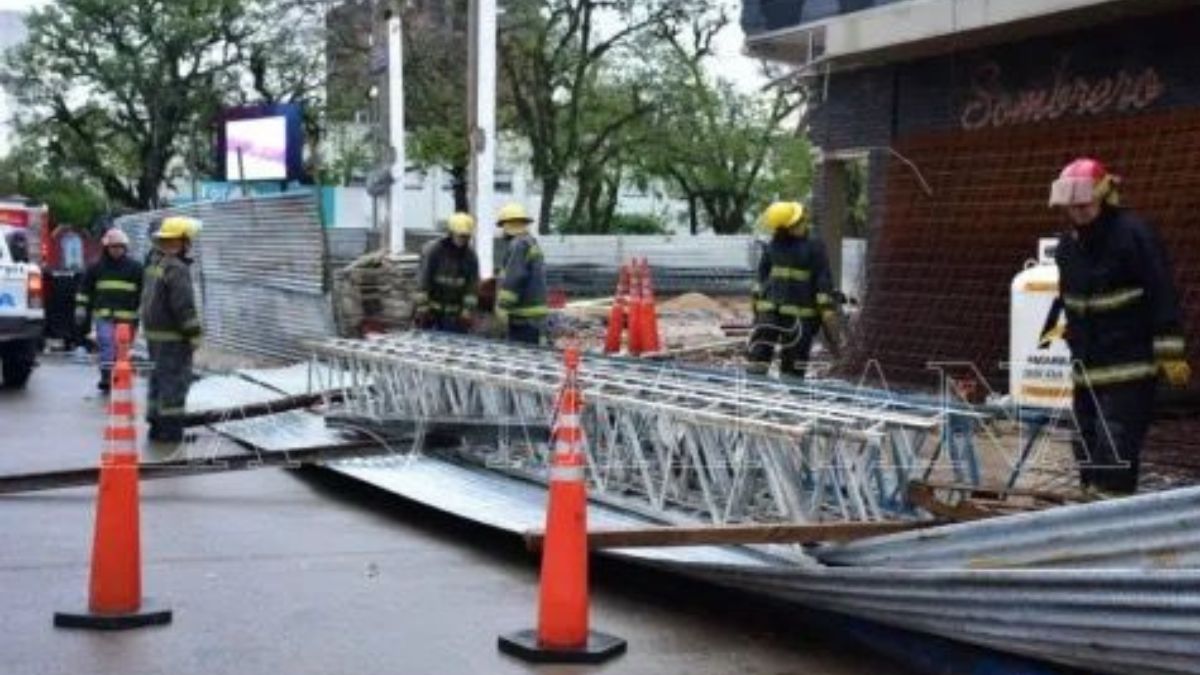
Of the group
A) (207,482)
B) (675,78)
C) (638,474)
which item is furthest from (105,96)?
(638,474)

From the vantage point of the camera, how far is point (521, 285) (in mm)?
12844

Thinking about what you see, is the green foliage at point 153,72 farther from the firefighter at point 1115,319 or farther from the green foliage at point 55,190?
the firefighter at point 1115,319

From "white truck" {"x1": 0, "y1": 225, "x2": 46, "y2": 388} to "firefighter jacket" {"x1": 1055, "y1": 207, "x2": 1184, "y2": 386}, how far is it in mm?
13250

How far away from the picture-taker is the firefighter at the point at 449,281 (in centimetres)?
1320

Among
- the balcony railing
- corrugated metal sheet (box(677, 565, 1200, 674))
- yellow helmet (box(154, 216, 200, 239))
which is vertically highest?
the balcony railing

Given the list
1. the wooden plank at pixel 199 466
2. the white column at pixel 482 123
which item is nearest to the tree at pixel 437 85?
the white column at pixel 482 123

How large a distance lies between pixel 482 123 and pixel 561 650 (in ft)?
39.0

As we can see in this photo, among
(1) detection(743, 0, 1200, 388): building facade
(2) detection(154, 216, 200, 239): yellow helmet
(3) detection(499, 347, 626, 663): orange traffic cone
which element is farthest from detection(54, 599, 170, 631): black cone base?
(1) detection(743, 0, 1200, 388): building facade

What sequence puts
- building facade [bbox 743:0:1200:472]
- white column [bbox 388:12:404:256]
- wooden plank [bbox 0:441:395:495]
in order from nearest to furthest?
1. wooden plank [bbox 0:441:395:495]
2. building facade [bbox 743:0:1200:472]
3. white column [bbox 388:12:404:256]

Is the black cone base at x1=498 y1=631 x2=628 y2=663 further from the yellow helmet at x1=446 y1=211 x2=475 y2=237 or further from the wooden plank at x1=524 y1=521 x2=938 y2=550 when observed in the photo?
the yellow helmet at x1=446 y1=211 x2=475 y2=237

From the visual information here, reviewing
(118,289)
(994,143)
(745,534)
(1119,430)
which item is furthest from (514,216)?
(745,534)

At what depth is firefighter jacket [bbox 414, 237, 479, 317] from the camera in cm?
1323

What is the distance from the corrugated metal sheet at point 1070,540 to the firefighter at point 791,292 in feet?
18.9

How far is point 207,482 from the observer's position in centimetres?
1062
